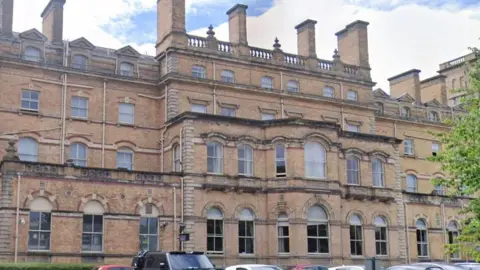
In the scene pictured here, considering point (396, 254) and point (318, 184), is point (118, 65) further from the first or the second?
point (396, 254)

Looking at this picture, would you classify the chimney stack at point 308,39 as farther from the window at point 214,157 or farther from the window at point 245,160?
the window at point 214,157

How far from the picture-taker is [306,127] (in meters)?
45.8

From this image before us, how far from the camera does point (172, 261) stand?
25.4m

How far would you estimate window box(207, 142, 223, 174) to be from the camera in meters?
44.3

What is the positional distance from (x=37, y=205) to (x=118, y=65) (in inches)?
553

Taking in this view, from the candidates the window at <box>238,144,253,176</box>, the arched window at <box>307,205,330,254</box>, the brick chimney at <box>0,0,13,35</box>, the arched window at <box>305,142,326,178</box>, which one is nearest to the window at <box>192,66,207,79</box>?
the window at <box>238,144,253,176</box>

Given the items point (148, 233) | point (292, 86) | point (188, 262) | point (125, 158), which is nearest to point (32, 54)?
point (125, 158)

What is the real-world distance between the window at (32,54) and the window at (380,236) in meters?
25.7

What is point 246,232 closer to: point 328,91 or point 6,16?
point 328,91

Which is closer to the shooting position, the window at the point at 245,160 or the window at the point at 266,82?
the window at the point at 245,160

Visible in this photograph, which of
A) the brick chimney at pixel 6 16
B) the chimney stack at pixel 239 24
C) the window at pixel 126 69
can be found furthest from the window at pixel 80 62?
the chimney stack at pixel 239 24

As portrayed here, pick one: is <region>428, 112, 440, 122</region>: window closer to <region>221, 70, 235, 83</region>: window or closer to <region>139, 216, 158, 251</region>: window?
<region>221, 70, 235, 83</region>: window

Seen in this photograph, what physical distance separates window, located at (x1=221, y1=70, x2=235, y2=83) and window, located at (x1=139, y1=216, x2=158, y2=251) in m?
13.0

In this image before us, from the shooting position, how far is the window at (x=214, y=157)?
44.3 m
